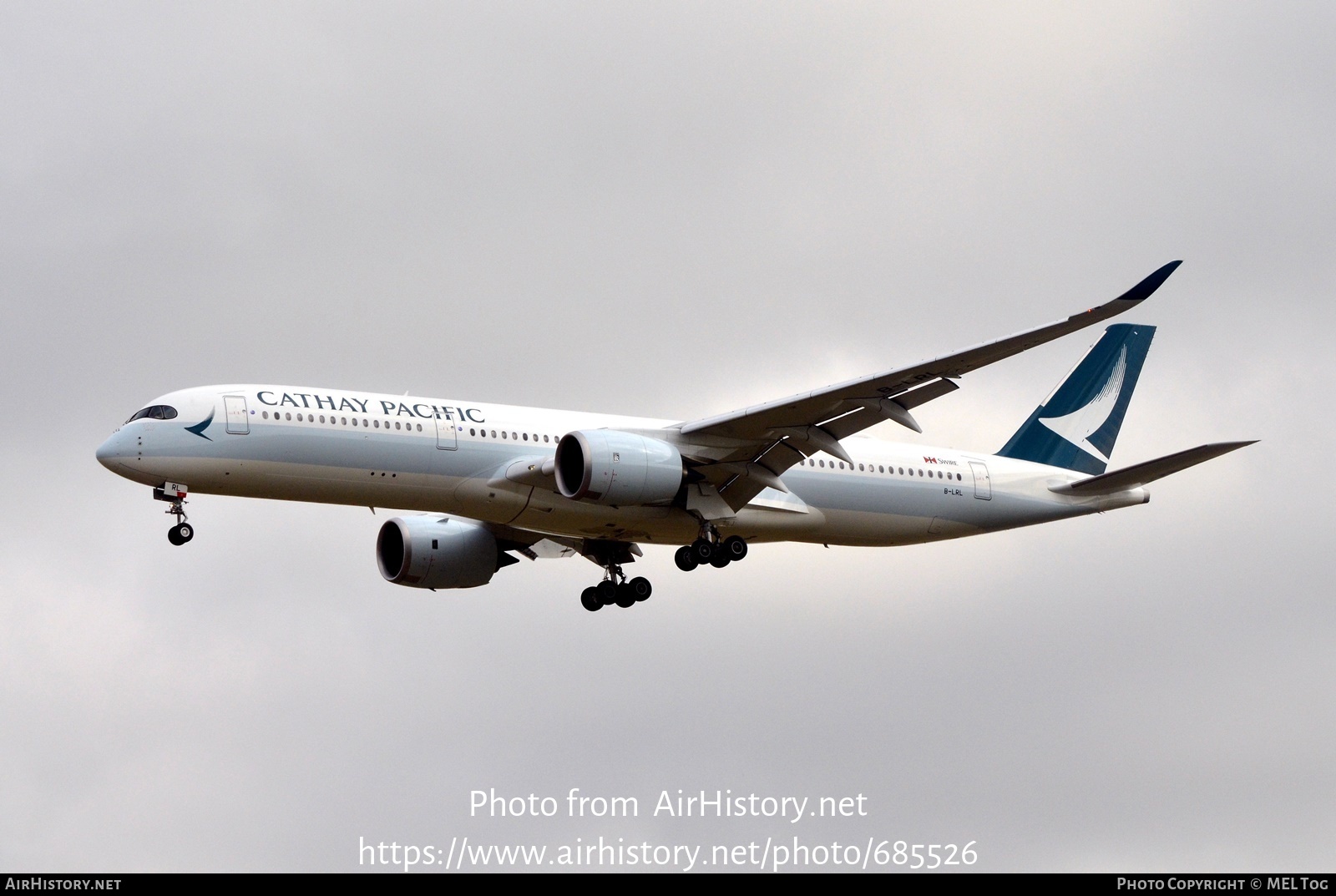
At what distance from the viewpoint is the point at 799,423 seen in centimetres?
4472

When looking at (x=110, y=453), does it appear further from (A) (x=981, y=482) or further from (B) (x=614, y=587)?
(A) (x=981, y=482)

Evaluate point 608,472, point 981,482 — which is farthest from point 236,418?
point 981,482

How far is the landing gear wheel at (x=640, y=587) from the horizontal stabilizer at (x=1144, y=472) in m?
11.6

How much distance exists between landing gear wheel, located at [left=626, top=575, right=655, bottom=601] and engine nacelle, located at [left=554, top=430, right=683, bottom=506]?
6621 mm

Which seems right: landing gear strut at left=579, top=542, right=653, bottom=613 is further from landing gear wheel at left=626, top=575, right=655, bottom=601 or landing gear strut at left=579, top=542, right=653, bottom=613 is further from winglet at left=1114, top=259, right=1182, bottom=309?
winglet at left=1114, top=259, right=1182, bottom=309

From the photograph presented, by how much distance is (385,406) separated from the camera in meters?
44.3

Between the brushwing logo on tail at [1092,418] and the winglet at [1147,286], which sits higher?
the brushwing logo on tail at [1092,418]

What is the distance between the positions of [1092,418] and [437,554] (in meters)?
19.6

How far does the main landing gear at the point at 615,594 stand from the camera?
5097cm

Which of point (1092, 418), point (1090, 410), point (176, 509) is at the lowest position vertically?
point (176, 509)

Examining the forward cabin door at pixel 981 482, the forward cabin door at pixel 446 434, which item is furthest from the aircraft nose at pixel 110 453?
the forward cabin door at pixel 981 482

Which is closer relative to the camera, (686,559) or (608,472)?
(608,472)

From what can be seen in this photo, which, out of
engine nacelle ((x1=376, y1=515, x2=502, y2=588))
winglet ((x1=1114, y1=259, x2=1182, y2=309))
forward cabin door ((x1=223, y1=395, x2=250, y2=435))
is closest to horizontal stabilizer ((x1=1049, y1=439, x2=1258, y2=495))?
winglet ((x1=1114, y1=259, x2=1182, y2=309))

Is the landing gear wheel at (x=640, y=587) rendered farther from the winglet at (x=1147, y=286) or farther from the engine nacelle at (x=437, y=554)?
the winglet at (x=1147, y=286)
